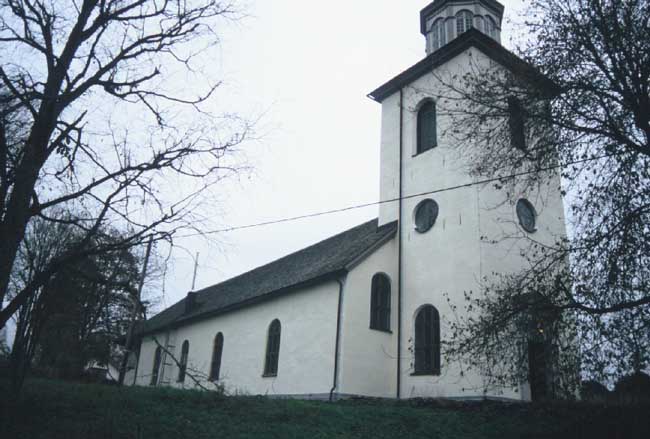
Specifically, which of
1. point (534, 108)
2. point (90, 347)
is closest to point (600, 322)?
point (534, 108)

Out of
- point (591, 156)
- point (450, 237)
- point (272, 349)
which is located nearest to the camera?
point (591, 156)

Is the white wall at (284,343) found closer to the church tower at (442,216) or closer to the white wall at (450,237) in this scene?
the church tower at (442,216)

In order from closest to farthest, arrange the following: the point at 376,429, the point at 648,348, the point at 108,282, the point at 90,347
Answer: the point at 108,282 → the point at 648,348 → the point at 376,429 → the point at 90,347

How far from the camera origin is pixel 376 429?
36.1 ft

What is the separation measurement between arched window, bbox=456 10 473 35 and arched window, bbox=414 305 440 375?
1174 centimetres

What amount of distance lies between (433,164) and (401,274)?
409cm

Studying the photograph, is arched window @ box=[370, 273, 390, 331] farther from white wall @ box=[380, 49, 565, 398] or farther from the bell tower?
the bell tower

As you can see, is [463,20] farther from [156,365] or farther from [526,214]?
[156,365]

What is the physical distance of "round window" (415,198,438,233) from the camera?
1823cm

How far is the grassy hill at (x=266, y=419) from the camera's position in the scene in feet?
29.2

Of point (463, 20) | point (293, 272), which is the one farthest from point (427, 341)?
point (463, 20)

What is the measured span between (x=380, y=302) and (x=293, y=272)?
530 cm

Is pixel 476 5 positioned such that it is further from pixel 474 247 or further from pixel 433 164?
pixel 474 247

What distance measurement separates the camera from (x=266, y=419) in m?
10.9
